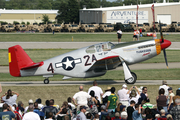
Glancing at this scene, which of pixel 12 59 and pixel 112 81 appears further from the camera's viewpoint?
pixel 112 81

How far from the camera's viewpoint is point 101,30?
223ft

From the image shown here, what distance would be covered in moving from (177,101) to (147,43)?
9235mm

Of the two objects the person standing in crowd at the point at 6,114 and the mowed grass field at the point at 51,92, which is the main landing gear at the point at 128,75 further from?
the person standing in crowd at the point at 6,114

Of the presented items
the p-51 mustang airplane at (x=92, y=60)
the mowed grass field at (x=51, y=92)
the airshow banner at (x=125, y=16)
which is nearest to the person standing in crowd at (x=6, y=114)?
the mowed grass field at (x=51, y=92)

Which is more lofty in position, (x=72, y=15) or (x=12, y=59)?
(x=72, y=15)

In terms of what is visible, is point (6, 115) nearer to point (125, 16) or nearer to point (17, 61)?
point (17, 61)

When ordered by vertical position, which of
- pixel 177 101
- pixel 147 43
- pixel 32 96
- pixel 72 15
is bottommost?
A: pixel 32 96

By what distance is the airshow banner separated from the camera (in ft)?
270

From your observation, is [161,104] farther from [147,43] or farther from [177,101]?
[147,43]

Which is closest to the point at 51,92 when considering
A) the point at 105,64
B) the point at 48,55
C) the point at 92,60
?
the point at 92,60

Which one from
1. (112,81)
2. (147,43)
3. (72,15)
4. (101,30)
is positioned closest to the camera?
(147,43)

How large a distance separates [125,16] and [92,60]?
67.5 metres

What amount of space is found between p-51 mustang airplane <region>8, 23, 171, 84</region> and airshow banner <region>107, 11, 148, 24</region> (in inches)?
2570

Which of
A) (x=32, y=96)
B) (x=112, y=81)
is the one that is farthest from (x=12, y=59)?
(x=112, y=81)
